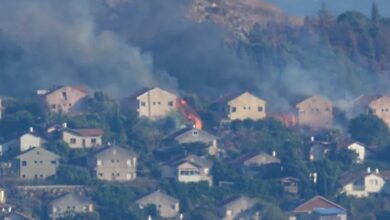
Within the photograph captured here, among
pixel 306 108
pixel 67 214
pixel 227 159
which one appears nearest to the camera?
pixel 67 214

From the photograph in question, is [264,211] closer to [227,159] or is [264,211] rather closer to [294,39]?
[227,159]

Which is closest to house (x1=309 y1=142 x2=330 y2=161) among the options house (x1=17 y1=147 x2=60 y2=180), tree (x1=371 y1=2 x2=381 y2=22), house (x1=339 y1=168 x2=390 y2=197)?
house (x1=339 y1=168 x2=390 y2=197)

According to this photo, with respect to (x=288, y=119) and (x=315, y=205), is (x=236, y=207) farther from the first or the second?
(x=288, y=119)

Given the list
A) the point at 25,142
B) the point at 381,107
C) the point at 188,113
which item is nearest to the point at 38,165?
the point at 25,142

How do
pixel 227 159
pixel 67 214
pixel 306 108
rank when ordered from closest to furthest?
pixel 67 214
pixel 227 159
pixel 306 108

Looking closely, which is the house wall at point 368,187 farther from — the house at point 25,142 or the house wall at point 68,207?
the house at point 25,142

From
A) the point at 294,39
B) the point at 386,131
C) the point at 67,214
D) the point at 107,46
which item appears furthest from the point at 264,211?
the point at 294,39
